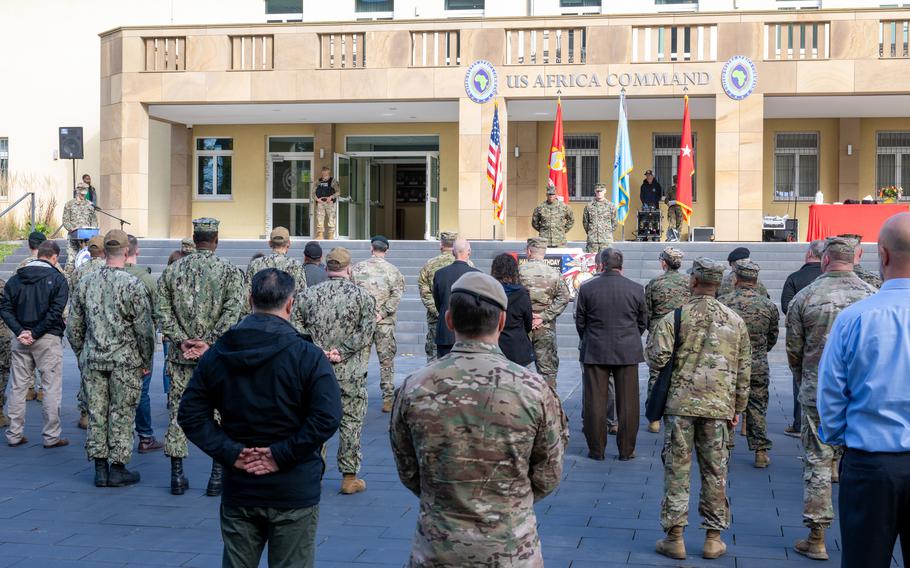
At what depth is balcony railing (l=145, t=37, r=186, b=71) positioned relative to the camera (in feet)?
83.0

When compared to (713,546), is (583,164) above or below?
above

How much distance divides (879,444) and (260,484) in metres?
2.42

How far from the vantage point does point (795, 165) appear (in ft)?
87.7

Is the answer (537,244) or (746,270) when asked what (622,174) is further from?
(746,270)

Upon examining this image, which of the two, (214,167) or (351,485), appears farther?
(214,167)

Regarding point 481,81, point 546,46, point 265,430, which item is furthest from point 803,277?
point 546,46

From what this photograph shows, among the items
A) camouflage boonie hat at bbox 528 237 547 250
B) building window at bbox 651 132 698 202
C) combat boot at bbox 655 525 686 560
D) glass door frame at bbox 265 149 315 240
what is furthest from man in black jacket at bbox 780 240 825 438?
glass door frame at bbox 265 149 315 240

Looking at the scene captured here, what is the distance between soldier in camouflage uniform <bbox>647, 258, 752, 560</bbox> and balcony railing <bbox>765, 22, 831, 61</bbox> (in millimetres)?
18063

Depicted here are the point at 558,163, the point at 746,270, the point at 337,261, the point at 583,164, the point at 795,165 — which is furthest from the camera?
the point at 583,164

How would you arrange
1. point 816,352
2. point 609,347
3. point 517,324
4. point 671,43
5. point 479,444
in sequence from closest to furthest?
point 479,444 → point 816,352 → point 517,324 → point 609,347 → point 671,43

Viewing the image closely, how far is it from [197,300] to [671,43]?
1832 centimetres

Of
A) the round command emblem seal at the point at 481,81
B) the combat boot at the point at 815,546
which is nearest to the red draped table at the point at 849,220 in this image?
the round command emblem seal at the point at 481,81

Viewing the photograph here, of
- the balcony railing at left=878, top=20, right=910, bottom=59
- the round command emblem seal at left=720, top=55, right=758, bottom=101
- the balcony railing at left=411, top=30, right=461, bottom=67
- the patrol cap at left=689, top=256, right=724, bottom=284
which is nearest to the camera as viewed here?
the patrol cap at left=689, top=256, right=724, bottom=284

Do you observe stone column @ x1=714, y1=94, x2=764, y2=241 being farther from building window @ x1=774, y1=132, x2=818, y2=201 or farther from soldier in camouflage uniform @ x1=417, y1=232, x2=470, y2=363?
soldier in camouflage uniform @ x1=417, y1=232, x2=470, y2=363
